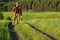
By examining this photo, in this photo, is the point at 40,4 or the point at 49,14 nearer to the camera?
the point at 49,14

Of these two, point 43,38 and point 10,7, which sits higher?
point 43,38

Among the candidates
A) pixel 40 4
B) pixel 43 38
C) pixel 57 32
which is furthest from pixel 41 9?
Result: pixel 43 38

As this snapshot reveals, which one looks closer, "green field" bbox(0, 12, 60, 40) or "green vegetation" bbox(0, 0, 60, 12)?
"green field" bbox(0, 12, 60, 40)

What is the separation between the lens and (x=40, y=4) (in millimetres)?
43969

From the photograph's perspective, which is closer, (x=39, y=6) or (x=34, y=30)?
(x=34, y=30)

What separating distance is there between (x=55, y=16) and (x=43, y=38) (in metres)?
20.6

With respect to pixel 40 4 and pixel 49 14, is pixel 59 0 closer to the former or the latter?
pixel 40 4

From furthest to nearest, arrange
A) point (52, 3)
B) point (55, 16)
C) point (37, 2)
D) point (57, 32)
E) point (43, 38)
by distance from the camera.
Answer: point (37, 2) < point (52, 3) < point (55, 16) < point (57, 32) < point (43, 38)

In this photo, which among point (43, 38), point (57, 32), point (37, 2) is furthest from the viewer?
point (37, 2)

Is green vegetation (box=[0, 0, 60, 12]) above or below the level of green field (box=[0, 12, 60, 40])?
below

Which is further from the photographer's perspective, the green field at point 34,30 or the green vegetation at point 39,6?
the green vegetation at point 39,6

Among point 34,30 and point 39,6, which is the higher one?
point 34,30

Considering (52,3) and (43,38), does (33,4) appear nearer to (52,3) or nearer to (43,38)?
(52,3)

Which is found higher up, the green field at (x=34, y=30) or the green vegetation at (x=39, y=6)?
the green field at (x=34, y=30)
